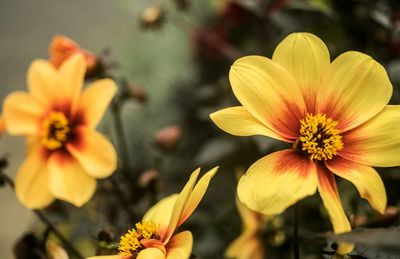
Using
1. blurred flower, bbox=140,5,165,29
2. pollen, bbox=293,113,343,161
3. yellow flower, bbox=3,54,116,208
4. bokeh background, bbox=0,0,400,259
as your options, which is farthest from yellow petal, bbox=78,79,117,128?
blurred flower, bbox=140,5,165,29

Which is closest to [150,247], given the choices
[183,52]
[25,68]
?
[183,52]

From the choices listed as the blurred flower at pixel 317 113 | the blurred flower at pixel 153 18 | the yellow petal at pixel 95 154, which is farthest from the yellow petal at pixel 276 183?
the blurred flower at pixel 153 18

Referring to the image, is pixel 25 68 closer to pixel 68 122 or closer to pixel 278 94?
pixel 68 122

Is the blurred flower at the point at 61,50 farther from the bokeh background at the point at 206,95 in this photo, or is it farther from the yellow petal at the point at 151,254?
the yellow petal at the point at 151,254

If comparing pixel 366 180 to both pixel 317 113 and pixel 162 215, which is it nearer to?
pixel 317 113

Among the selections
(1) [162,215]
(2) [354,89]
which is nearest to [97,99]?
(1) [162,215]

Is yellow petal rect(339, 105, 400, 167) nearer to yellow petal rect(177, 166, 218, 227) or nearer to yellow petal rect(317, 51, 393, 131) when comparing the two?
yellow petal rect(317, 51, 393, 131)
